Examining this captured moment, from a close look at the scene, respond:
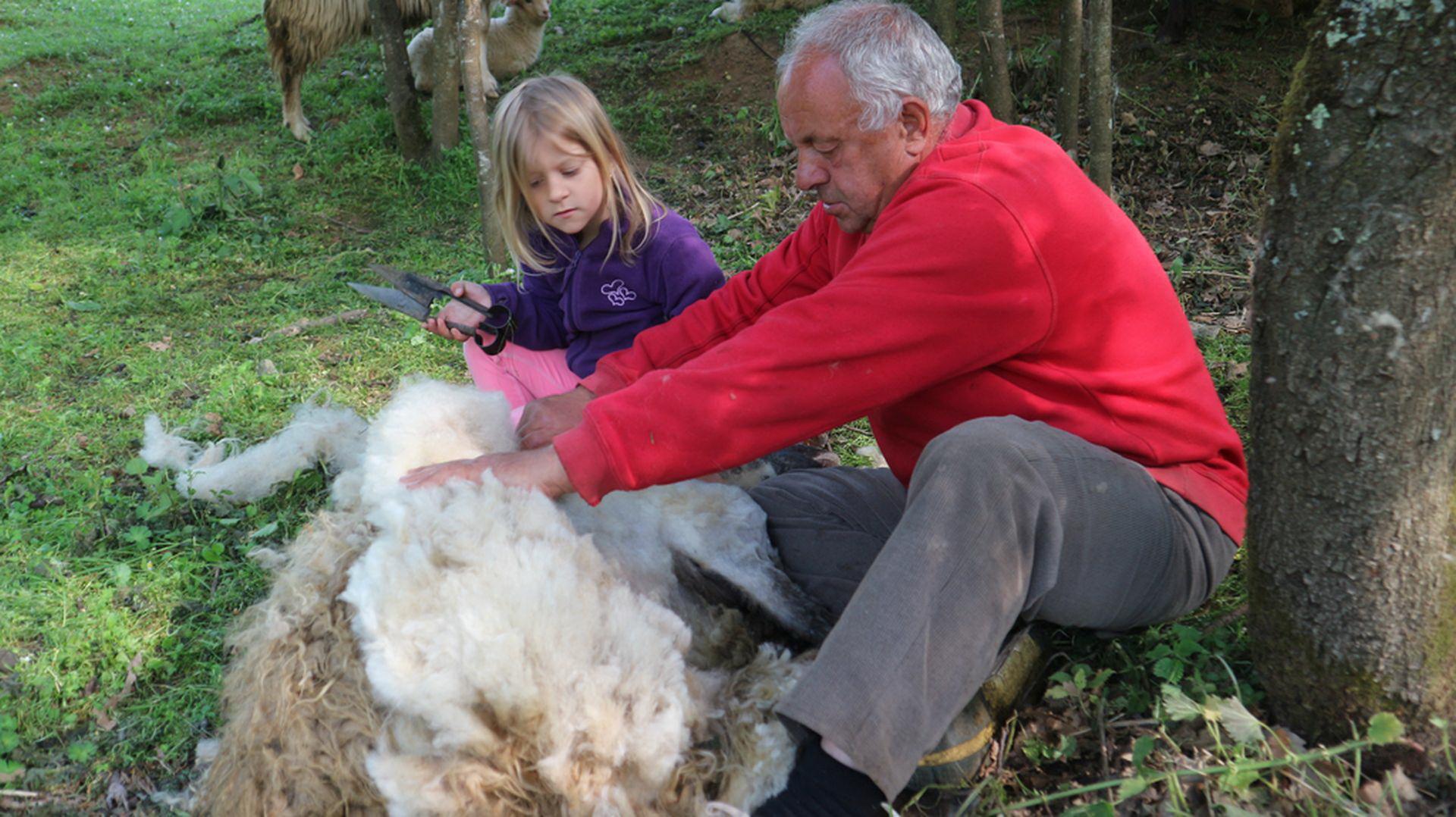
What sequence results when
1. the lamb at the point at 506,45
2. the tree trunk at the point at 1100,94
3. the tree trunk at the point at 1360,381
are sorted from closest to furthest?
the tree trunk at the point at 1360,381 < the tree trunk at the point at 1100,94 < the lamb at the point at 506,45

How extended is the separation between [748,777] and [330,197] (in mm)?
5615

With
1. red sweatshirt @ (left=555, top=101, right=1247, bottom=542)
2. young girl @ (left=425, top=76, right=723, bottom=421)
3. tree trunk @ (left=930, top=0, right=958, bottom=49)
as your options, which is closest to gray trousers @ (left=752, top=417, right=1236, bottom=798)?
red sweatshirt @ (left=555, top=101, right=1247, bottom=542)

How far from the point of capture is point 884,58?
2088 mm

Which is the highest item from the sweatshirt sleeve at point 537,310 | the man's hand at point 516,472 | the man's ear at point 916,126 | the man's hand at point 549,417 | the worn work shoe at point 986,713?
the man's ear at point 916,126

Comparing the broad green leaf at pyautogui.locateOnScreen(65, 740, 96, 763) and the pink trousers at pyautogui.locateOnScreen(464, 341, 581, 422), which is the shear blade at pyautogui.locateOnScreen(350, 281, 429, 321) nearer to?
the pink trousers at pyautogui.locateOnScreen(464, 341, 581, 422)

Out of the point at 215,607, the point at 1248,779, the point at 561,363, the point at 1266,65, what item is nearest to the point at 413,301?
the point at 561,363

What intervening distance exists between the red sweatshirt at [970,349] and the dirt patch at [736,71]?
4554 millimetres

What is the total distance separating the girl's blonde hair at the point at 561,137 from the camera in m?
3.03

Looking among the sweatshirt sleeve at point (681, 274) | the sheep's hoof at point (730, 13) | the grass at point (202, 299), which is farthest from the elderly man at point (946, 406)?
the sheep's hoof at point (730, 13)

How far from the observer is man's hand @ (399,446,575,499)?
6.71 feet

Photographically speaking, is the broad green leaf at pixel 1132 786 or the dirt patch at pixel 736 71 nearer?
the broad green leaf at pixel 1132 786

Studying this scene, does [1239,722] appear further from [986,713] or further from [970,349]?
[970,349]

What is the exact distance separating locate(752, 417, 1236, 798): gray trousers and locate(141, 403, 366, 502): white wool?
2.00 meters

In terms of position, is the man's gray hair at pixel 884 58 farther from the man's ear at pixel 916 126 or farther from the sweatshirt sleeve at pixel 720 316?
the sweatshirt sleeve at pixel 720 316
